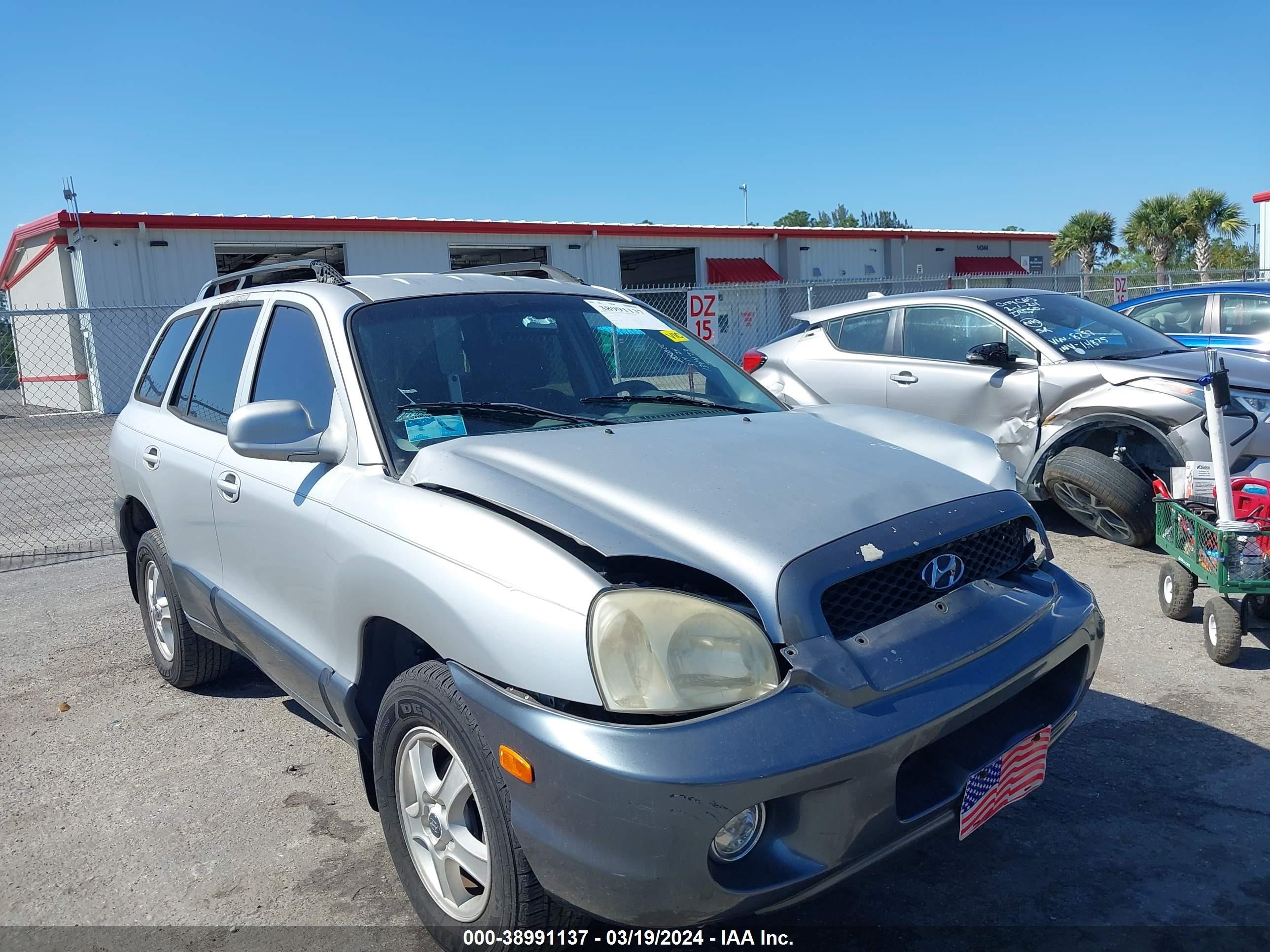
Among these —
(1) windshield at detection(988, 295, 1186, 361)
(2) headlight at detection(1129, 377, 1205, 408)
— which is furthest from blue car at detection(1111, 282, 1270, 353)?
(2) headlight at detection(1129, 377, 1205, 408)

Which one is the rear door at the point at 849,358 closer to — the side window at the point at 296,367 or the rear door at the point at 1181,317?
the rear door at the point at 1181,317

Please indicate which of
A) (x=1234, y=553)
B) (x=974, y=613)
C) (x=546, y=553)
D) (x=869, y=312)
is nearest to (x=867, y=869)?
(x=974, y=613)

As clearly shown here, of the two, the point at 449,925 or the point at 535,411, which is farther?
the point at 535,411

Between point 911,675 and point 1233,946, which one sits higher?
point 911,675

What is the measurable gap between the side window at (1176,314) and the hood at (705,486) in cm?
802

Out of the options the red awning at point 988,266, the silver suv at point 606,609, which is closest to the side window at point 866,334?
the silver suv at point 606,609

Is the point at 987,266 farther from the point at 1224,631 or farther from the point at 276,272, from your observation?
the point at 276,272

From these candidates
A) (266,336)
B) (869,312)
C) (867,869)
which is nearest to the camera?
(867,869)

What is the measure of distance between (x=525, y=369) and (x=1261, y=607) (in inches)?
148

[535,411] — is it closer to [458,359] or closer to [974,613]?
[458,359]

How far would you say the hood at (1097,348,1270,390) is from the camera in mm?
6121

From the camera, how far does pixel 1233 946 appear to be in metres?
2.54

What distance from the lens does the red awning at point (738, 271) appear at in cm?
3186

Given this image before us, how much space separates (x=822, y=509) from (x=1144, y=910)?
1440 mm
